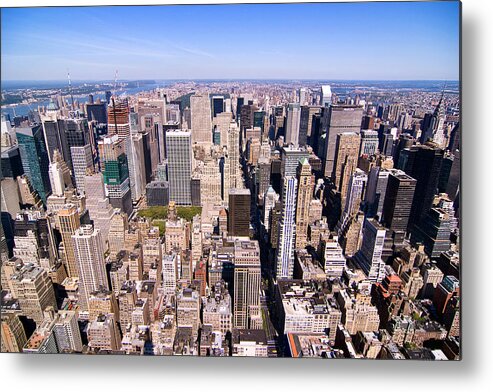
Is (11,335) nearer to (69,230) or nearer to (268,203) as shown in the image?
(69,230)

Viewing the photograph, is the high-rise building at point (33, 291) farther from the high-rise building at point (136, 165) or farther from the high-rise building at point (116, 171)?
the high-rise building at point (136, 165)

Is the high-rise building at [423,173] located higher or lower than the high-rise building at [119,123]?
lower

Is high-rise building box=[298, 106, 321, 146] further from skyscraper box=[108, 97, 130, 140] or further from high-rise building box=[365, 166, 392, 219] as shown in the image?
skyscraper box=[108, 97, 130, 140]

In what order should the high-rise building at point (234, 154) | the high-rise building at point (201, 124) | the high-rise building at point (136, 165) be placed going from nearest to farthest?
the high-rise building at point (201, 124) < the high-rise building at point (136, 165) < the high-rise building at point (234, 154)

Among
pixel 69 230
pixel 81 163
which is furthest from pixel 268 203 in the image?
pixel 69 230

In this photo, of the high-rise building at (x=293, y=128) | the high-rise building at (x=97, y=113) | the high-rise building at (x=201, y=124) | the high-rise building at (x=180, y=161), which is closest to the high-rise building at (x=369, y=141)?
the high-rise building at (x=293, y=128)

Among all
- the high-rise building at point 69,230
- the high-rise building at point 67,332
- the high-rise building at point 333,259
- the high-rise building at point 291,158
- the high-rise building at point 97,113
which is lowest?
the high-rise building at point 333,259

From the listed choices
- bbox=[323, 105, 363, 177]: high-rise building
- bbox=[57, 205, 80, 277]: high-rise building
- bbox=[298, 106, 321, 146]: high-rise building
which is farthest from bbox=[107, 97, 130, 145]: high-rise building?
bbox=[323, 105, 363, 177]: high-rise building

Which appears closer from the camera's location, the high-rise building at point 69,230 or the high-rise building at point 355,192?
the high-rise building at point 69,230
